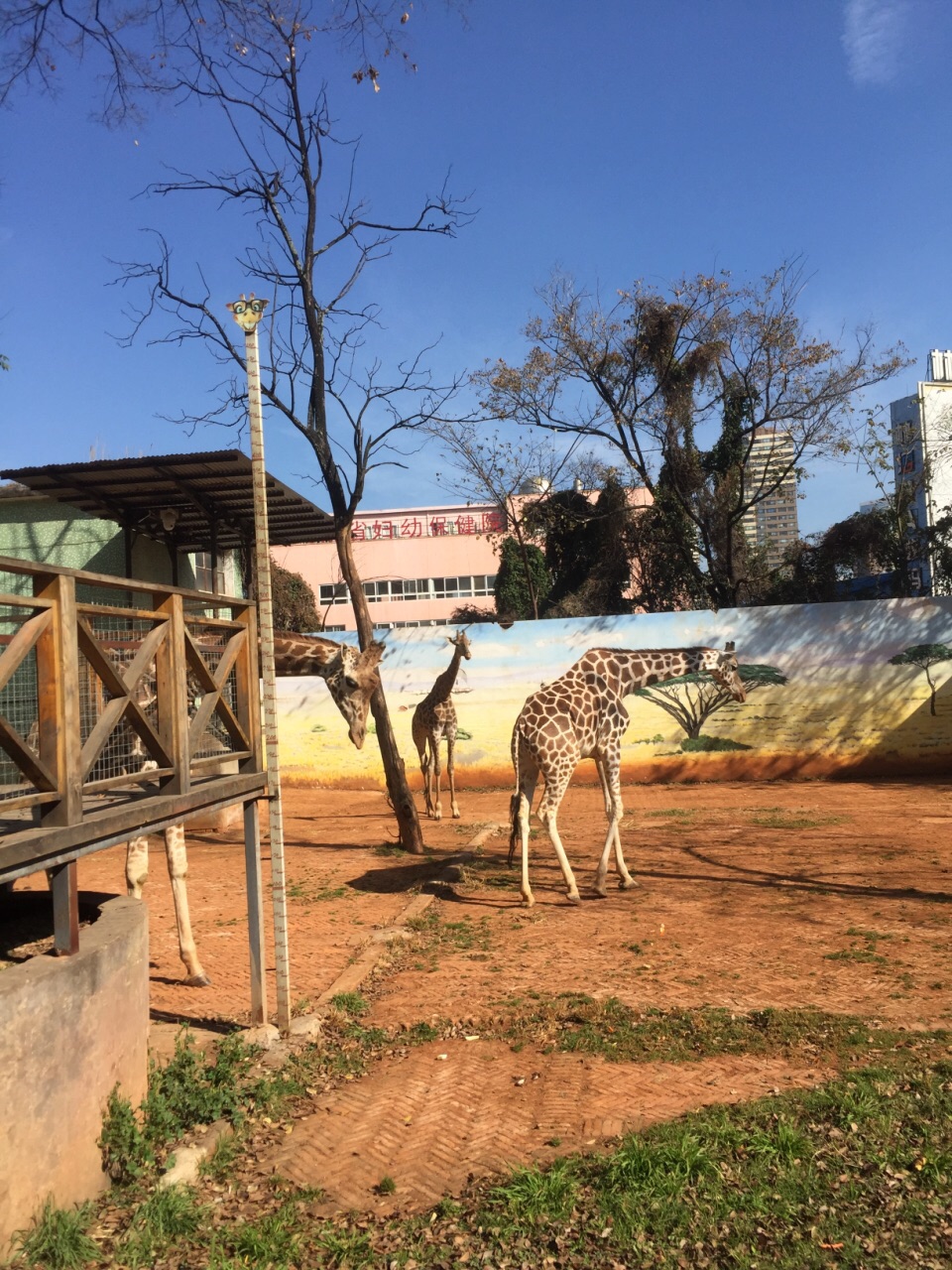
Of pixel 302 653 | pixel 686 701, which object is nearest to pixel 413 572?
pixel 686 701

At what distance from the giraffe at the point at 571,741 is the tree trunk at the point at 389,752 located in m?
1.87

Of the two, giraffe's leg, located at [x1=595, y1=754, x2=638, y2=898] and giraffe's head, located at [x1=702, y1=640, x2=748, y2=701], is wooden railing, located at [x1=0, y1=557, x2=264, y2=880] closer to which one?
giraffe's leg, located at [x1=595, y1=754, x2=638, y2=898]

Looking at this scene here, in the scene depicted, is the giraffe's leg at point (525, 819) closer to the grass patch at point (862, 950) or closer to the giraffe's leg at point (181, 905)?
the grass patch at point (862, 950)

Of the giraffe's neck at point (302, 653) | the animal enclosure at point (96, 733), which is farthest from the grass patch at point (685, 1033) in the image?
the giraffe's neck at point (302, 653)

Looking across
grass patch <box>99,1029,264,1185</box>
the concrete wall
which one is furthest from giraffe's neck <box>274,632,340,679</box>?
the concrete wall

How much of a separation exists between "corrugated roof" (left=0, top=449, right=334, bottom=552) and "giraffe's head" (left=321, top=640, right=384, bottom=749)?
261 centimetres

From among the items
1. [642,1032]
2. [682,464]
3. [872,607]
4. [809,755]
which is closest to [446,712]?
[809,755]

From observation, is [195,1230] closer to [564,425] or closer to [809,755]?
[809,755]

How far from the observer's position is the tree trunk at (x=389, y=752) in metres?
12.6

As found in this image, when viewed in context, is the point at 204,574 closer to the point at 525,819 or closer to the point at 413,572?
the point at 525,819

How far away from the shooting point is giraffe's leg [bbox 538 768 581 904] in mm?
9562

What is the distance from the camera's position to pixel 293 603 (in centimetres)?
3347

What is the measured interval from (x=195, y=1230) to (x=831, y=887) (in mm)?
7234

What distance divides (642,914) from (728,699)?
420 inches
